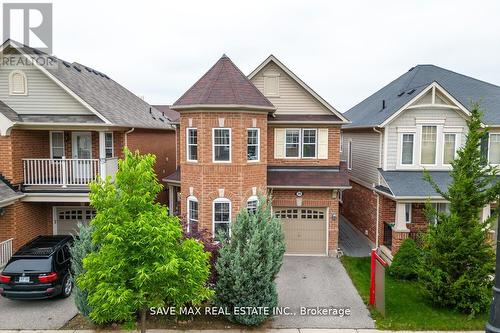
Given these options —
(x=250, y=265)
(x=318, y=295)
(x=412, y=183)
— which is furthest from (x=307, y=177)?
(x=250, y=265)

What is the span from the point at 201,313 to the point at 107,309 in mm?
4151

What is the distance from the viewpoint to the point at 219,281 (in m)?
10.6

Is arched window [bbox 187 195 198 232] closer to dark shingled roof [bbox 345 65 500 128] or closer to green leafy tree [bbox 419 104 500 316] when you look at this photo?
green leafy tree [bbox 419 104 500 316]

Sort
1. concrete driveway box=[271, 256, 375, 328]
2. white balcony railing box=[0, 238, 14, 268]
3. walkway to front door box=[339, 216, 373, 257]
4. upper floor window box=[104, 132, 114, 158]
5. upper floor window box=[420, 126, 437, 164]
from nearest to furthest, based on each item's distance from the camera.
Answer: concrete driveway box=[271, 256, 375, 328] < white balcony railing box=[0, 238, 14, 268] < upper floor window box=[420, 126, 437, 164] < upper floor window box=[104, 132, 114, 158] < walkway to front door box=[339, 216, 373, 257]

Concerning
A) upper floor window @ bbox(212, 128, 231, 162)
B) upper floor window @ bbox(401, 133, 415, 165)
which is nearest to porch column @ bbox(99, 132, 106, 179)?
upper floor window @ bbox(212, 128, 231, 162)

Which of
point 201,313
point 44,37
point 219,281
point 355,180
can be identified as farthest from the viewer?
point 355,180

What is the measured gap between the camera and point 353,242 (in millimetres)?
19109

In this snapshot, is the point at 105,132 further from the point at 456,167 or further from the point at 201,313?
the point at 456,167

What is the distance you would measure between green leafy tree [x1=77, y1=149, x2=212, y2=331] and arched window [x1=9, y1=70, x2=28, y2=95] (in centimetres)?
1048

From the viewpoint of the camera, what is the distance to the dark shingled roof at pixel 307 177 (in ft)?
54.0

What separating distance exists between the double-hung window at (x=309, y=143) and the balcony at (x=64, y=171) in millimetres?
8786

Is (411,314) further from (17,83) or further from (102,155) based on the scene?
(17,83)

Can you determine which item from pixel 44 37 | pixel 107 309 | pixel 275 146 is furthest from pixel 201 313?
pixel 44 37

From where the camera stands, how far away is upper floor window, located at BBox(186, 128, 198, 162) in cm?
1536
